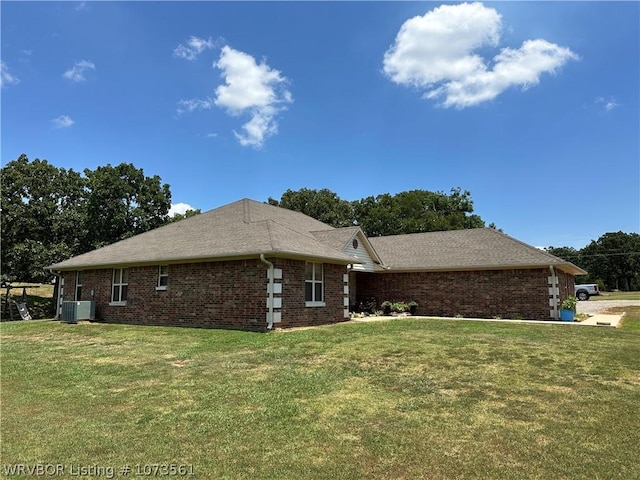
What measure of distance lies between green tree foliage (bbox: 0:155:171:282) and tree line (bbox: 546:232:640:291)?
243 feet

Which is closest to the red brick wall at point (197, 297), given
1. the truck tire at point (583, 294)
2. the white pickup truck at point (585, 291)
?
the white pickup truck at point (585, 291)

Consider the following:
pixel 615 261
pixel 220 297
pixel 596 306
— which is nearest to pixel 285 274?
pixel 220 297

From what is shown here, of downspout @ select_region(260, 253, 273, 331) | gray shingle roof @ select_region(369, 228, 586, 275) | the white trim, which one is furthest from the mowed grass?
gray shingle roof @ select_region(369, 228, 586, 275)

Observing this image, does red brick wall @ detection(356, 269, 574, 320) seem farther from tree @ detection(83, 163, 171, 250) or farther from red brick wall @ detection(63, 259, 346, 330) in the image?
tree @ detection(83, 163, 171, 250)

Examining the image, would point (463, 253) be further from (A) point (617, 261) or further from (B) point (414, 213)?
(A) point (617, 261)

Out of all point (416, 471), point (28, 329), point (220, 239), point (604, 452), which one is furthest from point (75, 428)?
point (28, 329)

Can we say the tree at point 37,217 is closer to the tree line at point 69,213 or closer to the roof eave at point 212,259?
the tree line at point 69,213

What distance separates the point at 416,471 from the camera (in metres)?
4.00

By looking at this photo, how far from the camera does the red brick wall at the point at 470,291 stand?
1931cm

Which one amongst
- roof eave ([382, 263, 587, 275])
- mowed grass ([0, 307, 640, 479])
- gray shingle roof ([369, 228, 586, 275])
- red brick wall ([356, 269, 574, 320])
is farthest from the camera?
gray shingle roof ([369, 228, 586, 275])

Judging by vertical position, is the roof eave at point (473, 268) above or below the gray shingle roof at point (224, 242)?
below

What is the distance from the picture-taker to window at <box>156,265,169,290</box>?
1677cm

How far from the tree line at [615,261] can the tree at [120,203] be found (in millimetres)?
73009

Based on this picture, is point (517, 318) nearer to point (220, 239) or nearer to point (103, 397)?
point (220, 239)
